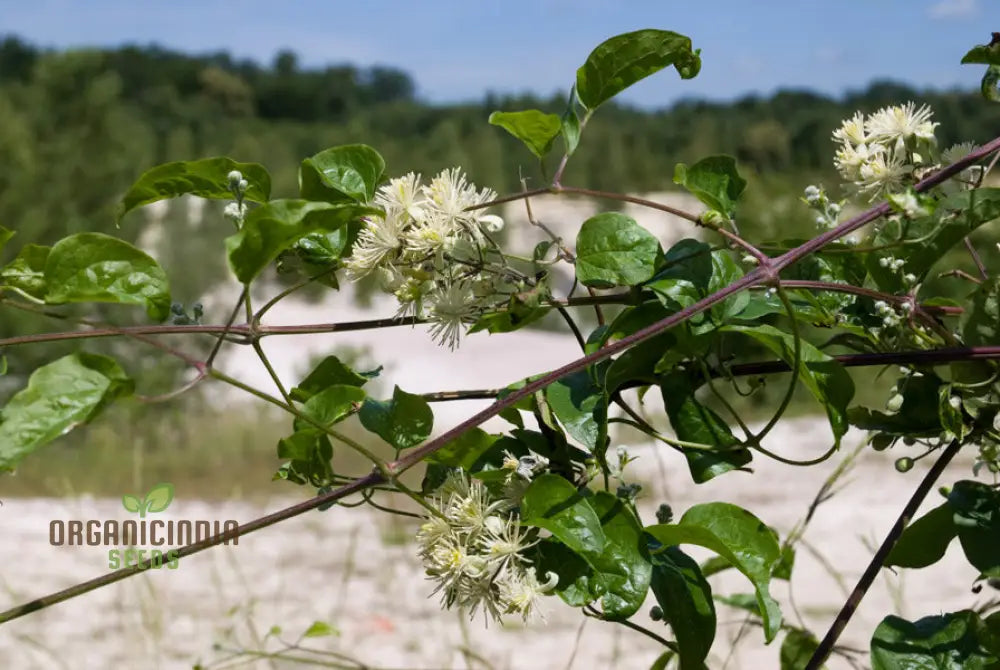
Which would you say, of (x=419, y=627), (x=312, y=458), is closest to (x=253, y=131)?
(x=419, y=627)

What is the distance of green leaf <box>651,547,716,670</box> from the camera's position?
1.81 feet

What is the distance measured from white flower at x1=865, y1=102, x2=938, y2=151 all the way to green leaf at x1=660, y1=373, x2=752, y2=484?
191 mm

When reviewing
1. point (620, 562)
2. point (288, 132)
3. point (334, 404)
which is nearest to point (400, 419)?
point (334, 404)

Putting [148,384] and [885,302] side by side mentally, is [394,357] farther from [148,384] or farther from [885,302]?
[885,302]

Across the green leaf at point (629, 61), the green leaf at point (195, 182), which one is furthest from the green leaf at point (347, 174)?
the green leaf at point (629, 61)

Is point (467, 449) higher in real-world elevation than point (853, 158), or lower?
lower

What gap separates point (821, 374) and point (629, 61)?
0.20 m

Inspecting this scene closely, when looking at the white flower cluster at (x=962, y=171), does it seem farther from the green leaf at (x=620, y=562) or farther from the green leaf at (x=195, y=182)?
the green leaf at (x=195, y=182)

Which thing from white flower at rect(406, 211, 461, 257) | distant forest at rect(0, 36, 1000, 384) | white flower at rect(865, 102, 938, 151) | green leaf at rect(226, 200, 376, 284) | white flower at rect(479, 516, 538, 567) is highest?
distant forest at rect(0, 36, 1000, 384)

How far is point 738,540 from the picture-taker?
0.53 m

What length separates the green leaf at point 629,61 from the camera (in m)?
0.53

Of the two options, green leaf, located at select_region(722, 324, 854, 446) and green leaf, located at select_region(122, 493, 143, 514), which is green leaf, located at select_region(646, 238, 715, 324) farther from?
green leaf, located at select_region(122, 493, 143, 514)

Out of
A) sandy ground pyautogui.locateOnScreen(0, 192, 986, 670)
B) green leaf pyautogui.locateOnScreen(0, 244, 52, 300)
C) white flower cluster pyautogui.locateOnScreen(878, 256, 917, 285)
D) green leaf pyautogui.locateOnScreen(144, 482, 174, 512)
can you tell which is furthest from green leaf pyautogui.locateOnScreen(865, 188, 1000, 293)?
sandy ground pyautogui.locateOnScreen(0, 192, 986, 670)

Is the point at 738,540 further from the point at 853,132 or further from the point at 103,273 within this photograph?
the point at 103,273
